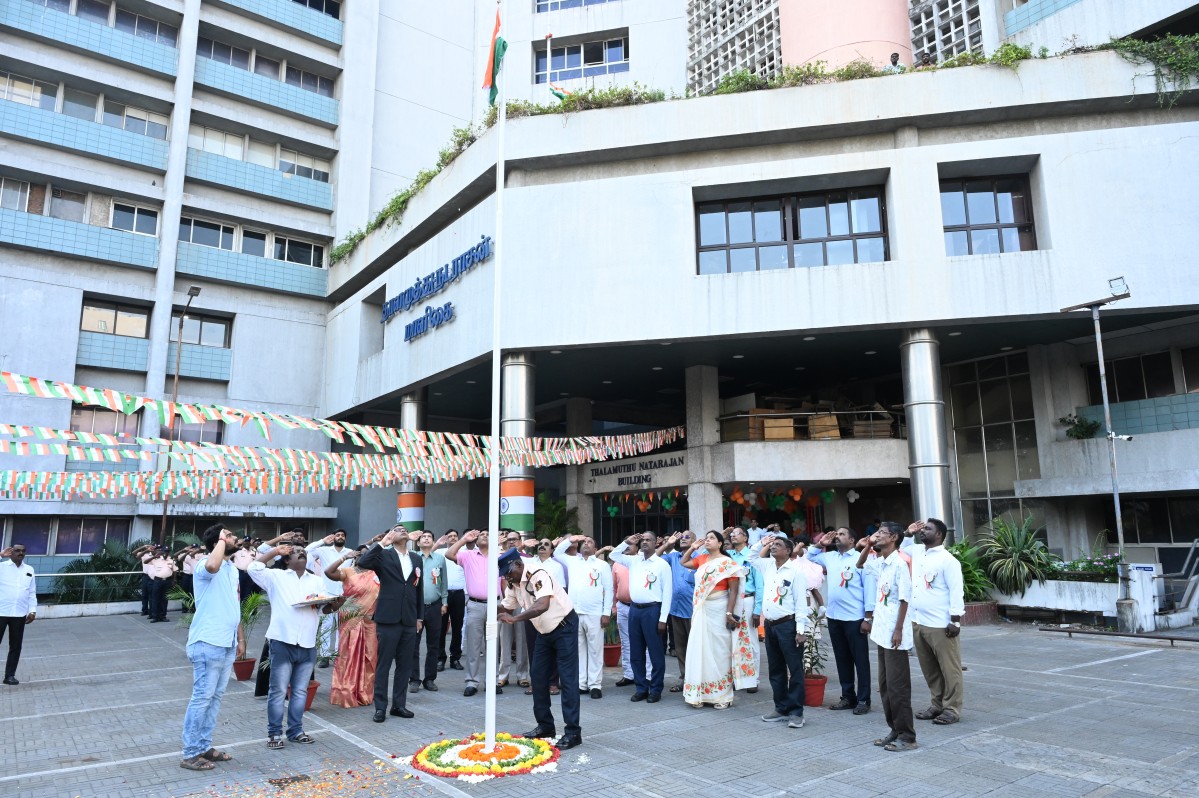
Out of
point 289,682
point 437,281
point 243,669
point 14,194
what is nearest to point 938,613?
point 289,682

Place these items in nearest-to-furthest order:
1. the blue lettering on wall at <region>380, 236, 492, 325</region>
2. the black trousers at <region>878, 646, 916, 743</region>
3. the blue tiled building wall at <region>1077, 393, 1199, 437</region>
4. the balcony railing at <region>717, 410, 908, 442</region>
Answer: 1. the black trousers at <region>878, 646, 916, 743</region>
2. the blue tiled building wall at <region>1077, 393, 1199, 437</region>
3. the blue lettering on wall at <region>380, 236, 492, 325</region>
4. the balcony railing at <region>717, 410, 908, 442</region>

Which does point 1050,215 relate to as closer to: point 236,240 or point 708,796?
point 708,796

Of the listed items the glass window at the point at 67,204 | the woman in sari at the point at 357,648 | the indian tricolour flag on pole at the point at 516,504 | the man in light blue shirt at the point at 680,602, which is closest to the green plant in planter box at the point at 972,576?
the man in light blue shirt at the point at 680,602

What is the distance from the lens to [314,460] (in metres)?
10.4

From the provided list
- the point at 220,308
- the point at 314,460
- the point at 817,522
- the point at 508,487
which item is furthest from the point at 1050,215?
the point at 220,308

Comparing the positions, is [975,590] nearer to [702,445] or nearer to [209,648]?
[702,445]

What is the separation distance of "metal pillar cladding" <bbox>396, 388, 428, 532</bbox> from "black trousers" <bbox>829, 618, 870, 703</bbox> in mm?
17350

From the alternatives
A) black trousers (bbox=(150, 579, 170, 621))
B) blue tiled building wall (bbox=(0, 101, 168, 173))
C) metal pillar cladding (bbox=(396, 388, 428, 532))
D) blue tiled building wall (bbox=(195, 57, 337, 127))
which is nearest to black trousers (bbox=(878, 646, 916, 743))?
black trousers (bbox=(150, 579, 170, 621))

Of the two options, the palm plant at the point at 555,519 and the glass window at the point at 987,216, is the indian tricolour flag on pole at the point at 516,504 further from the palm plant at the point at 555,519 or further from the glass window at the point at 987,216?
the glass window at the point at 987,216

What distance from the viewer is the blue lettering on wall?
65.9 ft

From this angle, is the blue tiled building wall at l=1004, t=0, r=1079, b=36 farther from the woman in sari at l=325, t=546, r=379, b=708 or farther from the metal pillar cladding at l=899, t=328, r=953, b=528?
the woman in sari at l=325, t=546, r=379, b=708

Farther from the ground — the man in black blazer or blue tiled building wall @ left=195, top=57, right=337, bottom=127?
blue tiled building wall @ left=195, top=57, right=337, bottom=127

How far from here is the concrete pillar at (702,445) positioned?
19969 mm

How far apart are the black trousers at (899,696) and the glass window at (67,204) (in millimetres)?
29102
